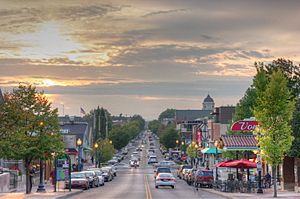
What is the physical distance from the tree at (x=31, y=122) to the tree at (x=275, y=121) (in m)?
14.6

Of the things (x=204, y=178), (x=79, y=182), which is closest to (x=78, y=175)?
(x=79, y=182)

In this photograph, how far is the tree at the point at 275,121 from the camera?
3875cm

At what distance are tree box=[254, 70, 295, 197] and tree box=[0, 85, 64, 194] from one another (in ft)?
47.8

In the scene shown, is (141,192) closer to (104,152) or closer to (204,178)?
(204,178)

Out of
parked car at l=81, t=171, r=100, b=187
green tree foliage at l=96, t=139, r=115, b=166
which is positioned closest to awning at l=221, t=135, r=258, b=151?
parked car at l=81, t=171, r=100, b=187

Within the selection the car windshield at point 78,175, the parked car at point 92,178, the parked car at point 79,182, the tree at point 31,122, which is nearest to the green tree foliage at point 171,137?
the parked car at point 92,178

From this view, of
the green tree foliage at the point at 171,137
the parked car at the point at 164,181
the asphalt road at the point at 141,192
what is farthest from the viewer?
the green tree foliage at the point at 171,137

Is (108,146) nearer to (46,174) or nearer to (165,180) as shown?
(46,174)

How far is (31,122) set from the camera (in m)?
41.7

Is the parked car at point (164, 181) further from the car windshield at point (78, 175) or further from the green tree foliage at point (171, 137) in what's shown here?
→ the green tree foliage at point (171, 137)

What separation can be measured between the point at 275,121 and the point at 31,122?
54.9 ft

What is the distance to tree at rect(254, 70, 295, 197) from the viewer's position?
38.8 metres

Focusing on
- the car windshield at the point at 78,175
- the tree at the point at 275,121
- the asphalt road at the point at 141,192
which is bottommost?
the asphalt road at the point at 141,192

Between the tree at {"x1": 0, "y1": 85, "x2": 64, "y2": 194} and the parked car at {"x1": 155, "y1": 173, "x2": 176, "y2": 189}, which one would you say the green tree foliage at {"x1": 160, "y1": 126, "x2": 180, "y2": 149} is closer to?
the parked car at {"x1": 155, "y1": 173, "x2": 176, "y2": 189}
